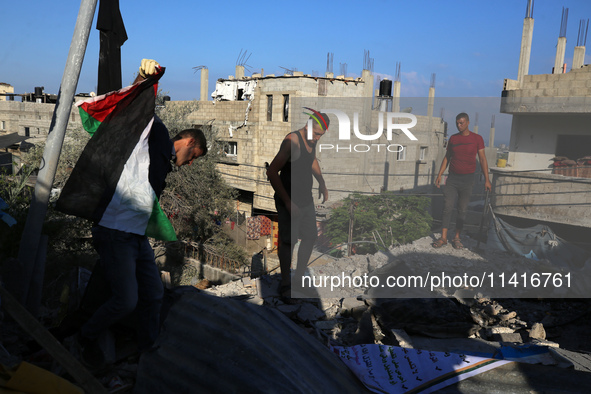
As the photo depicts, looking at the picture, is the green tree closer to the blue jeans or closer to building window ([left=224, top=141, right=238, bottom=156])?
the blue jeans

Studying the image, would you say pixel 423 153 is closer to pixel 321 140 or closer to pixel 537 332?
pixel 321 140

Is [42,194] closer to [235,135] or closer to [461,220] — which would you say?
[461,220]

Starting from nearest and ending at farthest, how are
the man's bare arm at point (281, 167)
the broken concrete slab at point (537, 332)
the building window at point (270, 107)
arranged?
the broken concrete slab at point (537, 332) → the man's bare arm at point (281, 167) → the building window at point (270, 107)

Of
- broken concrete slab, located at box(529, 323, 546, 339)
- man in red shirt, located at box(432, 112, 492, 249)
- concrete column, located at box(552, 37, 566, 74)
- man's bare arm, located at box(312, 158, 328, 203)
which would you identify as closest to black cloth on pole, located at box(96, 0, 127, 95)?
man's bare arm, located at box(312, 158, 328, 203)

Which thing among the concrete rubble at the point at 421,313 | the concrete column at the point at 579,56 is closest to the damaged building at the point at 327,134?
the concrete rubble at the point at 421,313

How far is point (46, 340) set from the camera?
1.82 meters

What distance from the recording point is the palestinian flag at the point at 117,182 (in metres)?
2.63

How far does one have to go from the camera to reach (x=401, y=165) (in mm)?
4387

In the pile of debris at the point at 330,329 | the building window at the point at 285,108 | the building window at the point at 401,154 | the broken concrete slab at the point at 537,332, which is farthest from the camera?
the building window at the point at 285,108

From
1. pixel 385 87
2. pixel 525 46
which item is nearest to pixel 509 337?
pixel 525 46

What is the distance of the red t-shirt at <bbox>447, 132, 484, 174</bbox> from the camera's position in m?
4.46

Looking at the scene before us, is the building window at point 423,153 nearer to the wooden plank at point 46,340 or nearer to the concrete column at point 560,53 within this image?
the wooden plank at point 46,340

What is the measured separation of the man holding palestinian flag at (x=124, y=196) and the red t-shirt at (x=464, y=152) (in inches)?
110

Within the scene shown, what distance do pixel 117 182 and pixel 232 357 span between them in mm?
1348
